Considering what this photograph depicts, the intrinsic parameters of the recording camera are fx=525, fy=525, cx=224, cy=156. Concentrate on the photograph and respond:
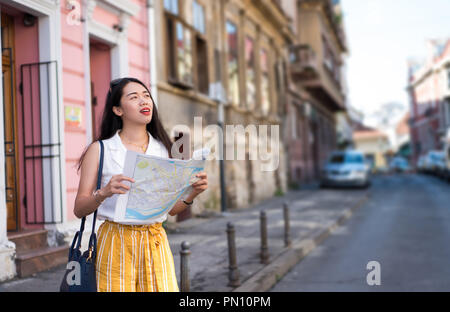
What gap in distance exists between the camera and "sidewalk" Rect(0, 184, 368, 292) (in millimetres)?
6125

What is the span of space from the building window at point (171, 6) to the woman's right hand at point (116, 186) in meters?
9.77

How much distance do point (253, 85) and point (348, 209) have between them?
594 centimetres

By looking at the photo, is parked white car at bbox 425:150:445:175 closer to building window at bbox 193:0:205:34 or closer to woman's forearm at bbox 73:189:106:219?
building window at bbox 193:0:205:34

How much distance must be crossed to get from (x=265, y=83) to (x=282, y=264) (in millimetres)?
13561

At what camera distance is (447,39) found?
55250mm

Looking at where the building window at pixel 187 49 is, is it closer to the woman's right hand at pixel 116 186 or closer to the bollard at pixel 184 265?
the bollard at pixel 184 265

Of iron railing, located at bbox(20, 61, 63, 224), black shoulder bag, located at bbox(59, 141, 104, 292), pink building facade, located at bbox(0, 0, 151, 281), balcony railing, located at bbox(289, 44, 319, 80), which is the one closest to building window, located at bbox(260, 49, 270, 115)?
balcony railing, located at bbox(289, 44, 319, 80)

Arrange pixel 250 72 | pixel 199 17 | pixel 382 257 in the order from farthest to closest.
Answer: pixel 250 72, pixel 199 17, pixel 382 257

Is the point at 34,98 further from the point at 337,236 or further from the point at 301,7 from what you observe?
the point at 301,7

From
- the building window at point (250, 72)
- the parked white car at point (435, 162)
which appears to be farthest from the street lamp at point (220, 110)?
the parked white car at point (435, 162)

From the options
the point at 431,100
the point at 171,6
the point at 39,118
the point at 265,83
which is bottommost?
the point at 39,118

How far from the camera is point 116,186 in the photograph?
239 cm

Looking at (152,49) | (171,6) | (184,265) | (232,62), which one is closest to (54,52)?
A: (152,49)

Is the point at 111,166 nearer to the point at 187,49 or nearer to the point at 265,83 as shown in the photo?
the point at 187,49
